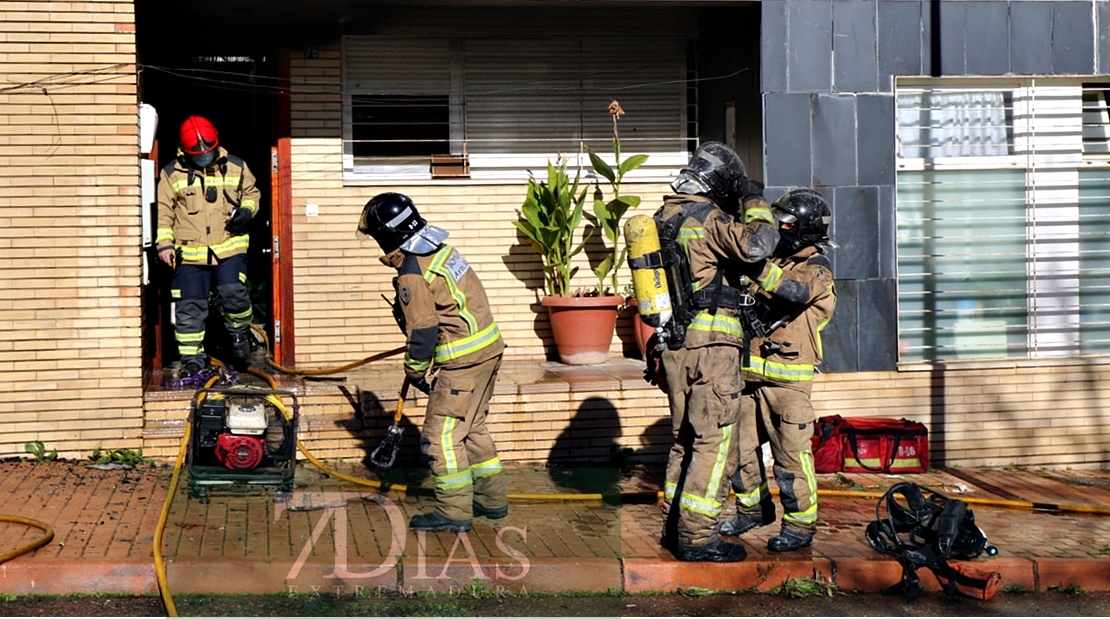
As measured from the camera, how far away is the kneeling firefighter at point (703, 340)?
721 cm

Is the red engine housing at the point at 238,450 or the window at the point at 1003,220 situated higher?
the window at the point at 1003,220

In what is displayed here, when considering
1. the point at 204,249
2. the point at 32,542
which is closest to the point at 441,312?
the point at 32,542

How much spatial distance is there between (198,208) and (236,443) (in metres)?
2.72

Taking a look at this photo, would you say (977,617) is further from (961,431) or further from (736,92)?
(736,92)

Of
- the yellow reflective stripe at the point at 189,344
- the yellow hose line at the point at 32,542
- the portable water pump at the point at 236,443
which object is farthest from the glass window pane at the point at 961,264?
the yellow hose line at the point at 32,542

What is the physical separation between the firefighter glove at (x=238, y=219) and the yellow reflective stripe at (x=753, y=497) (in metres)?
4.60

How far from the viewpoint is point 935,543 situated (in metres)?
7.21

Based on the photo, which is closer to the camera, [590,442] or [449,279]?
[449,279]

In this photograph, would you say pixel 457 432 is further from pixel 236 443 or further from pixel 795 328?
pixel 795 328

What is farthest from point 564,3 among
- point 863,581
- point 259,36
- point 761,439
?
point 863,581

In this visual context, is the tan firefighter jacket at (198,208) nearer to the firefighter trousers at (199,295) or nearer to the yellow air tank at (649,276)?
the firefighter trousers at (199,295)

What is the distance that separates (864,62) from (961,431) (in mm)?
3038

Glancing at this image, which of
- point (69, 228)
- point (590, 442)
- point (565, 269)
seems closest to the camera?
point (69, 228)

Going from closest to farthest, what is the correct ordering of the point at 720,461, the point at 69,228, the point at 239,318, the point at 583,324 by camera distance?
the point at 720,461 → the point at 69,228 → the point at 239,318 → the point at 583,324
